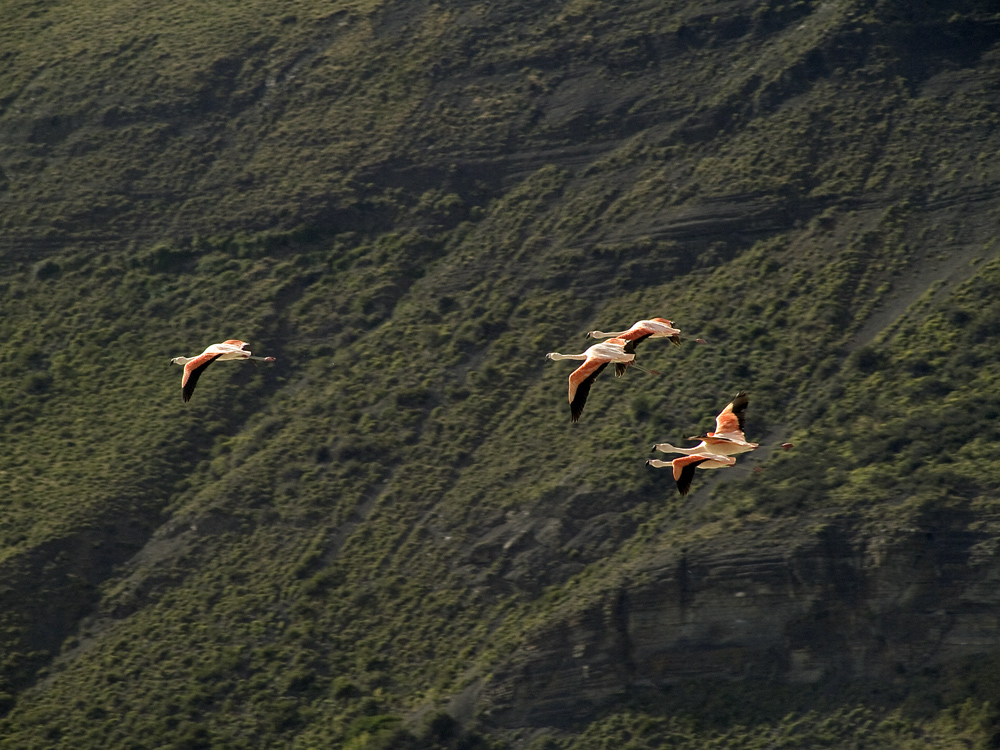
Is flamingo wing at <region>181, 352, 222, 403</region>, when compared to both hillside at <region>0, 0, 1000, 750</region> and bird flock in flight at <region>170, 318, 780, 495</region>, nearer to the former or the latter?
bird flock in flight at <region>170, 318, 780, 495</region>

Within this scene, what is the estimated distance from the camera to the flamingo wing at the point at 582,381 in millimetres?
32031

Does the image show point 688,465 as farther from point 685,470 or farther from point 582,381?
point 582,381

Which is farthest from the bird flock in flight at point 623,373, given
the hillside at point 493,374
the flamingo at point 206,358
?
the hillside at point 493,374

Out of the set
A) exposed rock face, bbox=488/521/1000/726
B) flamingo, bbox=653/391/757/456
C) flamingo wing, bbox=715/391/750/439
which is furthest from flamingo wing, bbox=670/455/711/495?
exposed rock face, bbox=488/521/1000/726

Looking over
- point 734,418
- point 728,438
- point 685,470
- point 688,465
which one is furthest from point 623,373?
point 685,470

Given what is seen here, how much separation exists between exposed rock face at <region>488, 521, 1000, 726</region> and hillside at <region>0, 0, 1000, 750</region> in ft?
0.45

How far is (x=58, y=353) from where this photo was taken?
7081cm

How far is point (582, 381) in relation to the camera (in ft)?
106

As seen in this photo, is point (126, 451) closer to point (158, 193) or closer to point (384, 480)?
point (384, 480)

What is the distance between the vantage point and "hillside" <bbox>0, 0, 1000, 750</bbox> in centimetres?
5438

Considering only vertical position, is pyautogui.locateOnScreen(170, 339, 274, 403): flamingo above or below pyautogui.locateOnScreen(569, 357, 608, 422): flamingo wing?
above

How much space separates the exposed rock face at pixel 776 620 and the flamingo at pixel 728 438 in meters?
20.8

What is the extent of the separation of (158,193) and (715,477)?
121ft

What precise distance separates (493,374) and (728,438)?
3357cm
